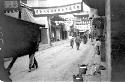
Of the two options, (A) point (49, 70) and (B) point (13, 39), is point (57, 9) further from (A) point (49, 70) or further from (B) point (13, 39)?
(B) point (13, 39)

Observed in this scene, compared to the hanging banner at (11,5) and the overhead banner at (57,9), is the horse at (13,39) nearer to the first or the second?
the hanging banner at (11,5)

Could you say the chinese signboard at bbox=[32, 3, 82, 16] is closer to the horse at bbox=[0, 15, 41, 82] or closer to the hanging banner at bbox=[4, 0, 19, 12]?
the horse at bbox=[0, 15, 41, 82]

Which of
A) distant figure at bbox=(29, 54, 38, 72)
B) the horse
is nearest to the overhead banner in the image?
the horse

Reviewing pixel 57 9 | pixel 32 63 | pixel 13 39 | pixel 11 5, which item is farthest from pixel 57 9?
pixel 13 39

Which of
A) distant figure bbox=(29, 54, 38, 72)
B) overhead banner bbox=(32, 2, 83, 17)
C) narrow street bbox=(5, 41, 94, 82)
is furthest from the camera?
overhead banner bbox=(32, 2, 83, 17)

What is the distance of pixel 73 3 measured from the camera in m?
12.3

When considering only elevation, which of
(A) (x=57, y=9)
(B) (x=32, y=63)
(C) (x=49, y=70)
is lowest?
(C) (x=49, y=70)

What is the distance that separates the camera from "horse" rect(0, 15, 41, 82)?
9.14 metres

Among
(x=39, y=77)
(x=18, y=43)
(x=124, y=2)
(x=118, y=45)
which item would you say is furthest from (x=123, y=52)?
(x=18, y=43)

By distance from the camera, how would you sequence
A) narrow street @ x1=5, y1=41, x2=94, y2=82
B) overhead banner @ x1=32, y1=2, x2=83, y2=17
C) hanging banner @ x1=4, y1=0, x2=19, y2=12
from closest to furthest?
narrow street @ x1=5, y1=41, x2=94, y2=82 → hanging banner @ x1=4, y1=0, x2=19, y2=12 → overhead banner @ x1=32, y1=2, x2=83, y2=17

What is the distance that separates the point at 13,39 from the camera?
1006cm

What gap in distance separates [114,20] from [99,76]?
8.30 feet

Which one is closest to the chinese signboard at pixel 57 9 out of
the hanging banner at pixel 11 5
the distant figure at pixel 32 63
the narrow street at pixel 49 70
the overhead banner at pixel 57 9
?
the overhead banner at pixel 57 9

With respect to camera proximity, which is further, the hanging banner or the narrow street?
the hanging banner
